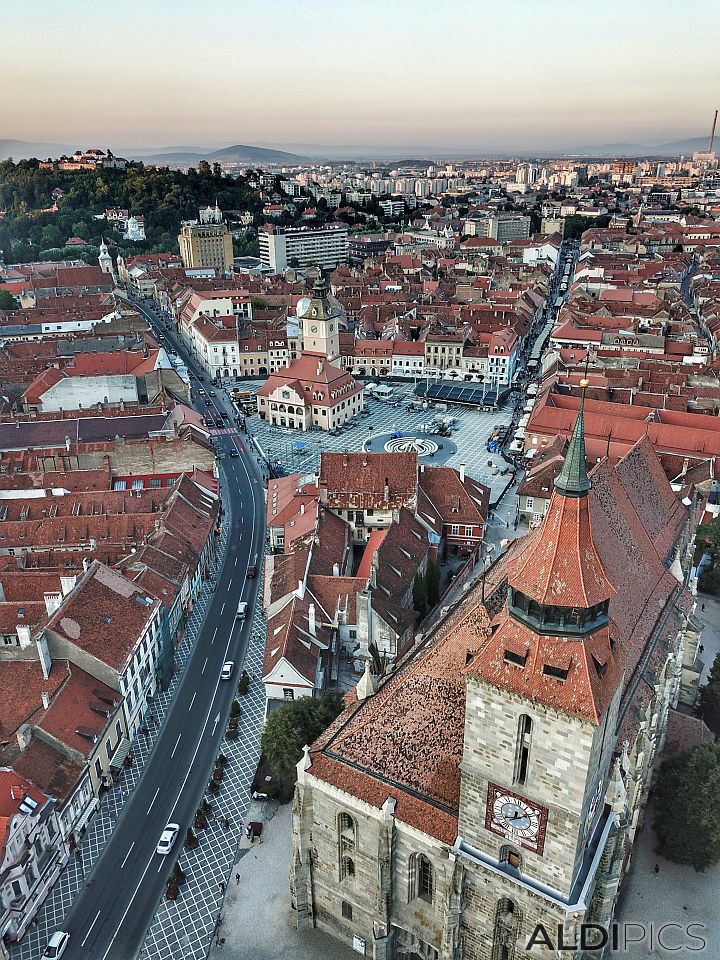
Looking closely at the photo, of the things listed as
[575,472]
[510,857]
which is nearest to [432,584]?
[510,857]

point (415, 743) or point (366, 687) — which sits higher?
point (415, 743)

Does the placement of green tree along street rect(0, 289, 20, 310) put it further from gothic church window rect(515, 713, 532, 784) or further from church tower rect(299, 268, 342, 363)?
gothic church window rect(515, 713, 532, 784)

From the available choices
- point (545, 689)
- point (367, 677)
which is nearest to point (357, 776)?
point (367, 677)

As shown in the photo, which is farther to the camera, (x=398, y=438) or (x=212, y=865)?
(x=398, y=438)

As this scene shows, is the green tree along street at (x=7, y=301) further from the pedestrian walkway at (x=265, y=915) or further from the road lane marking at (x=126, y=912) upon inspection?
the pedestrian walkway at (x=265, y=915)

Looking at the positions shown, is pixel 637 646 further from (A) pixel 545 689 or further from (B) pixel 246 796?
(B) pixel 246 796

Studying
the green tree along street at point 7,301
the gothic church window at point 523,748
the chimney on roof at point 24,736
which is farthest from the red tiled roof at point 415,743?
the green tree along street at point 7,301

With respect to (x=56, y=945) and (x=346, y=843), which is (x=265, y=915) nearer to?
(x=346, y=843)
